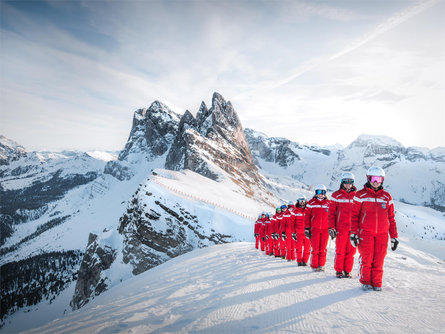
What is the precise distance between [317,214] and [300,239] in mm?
1860

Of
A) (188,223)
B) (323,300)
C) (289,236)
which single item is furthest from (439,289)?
(188,223)

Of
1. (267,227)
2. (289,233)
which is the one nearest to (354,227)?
(289,233)

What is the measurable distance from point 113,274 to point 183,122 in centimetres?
9429

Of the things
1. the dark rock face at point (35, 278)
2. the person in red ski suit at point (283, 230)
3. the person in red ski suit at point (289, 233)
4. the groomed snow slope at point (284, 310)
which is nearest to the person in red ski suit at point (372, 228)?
the groomed snow slope at point (284, 310)

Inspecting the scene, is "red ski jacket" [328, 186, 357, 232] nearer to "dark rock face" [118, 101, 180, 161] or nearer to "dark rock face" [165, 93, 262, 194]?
"dark rock face" [165, 93, 262, 194]

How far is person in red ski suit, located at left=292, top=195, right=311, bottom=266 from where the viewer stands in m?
8.59

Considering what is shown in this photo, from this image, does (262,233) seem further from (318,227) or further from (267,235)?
(318,227)

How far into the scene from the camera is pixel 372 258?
529 centimetres

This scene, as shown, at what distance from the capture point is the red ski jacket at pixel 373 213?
Result: 5.31m

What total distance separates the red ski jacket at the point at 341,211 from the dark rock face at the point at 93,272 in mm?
24854

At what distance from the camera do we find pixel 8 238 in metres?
196

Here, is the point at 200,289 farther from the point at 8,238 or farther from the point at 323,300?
the point at 8,238

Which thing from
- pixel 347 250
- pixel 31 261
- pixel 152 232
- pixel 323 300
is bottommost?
pixel 31 261

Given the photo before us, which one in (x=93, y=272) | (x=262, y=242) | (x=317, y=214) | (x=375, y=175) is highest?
(x=375, y=175)
